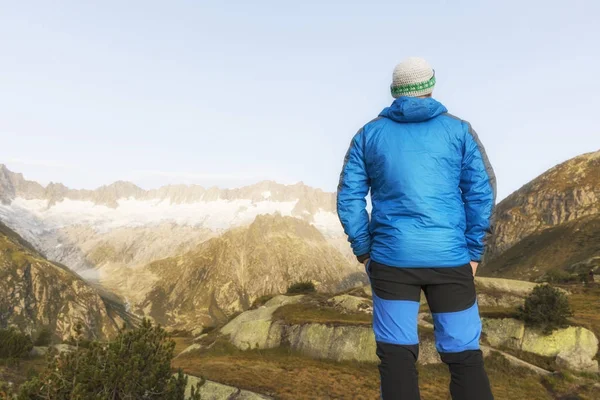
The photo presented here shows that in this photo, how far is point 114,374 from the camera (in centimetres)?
910

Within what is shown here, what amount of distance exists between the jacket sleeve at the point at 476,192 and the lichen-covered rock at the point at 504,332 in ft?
64.1

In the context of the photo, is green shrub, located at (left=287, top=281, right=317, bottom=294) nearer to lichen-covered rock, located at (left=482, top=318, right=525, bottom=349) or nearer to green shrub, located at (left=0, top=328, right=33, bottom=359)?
lichen-covered rock, located at (left=482, top=318, right=525, bottom=349)

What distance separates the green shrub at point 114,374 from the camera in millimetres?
8375

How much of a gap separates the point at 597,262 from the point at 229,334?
205 ft

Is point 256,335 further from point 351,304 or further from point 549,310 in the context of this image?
point 549,310

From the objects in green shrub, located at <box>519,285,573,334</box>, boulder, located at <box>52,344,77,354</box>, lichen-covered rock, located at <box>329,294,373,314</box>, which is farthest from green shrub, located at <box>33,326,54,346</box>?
green shrub, located at <box>519,285,573,334</box>

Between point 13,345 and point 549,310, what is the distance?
105ft

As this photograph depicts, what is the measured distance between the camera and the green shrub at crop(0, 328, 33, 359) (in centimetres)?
2357

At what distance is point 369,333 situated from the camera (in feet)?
69.3

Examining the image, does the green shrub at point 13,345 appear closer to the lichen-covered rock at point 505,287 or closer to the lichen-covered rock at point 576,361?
the lichen-covered rock at point 576,361

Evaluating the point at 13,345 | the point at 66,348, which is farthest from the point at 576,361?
the point at 13,345

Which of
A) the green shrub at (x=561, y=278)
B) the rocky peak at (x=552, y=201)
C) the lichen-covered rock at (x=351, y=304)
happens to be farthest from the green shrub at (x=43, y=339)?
the rocky peak at (x=552, y=201)

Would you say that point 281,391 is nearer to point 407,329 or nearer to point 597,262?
point 407,329

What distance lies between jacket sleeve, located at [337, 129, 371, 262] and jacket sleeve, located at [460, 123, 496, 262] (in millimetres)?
1216
